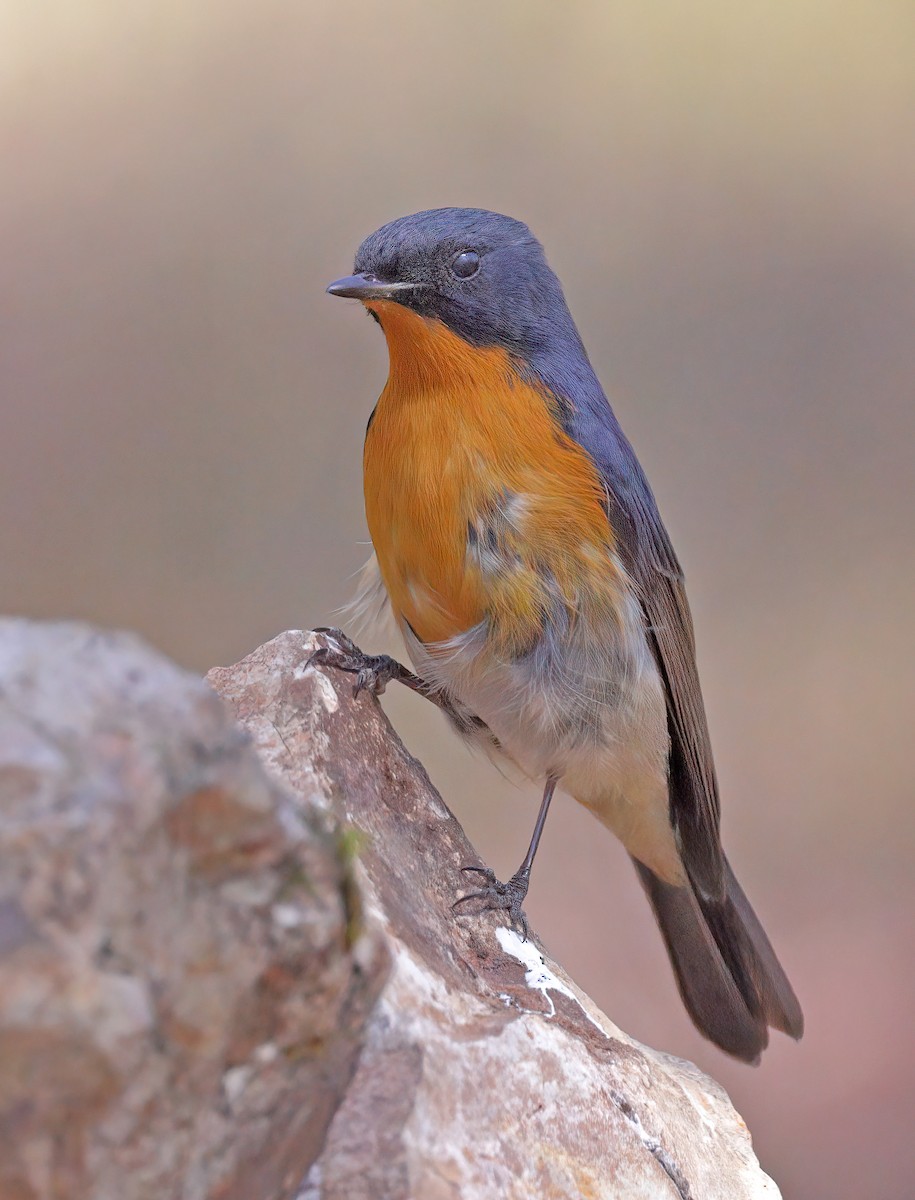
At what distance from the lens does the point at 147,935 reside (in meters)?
1.03

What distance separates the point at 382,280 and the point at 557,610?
82 cm

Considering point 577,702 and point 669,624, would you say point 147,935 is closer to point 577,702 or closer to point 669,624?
point 577,702

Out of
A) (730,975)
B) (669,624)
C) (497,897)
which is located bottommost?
(730,975)

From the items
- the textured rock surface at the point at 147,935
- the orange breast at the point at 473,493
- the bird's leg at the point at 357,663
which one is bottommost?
the bird's leg at the point at 357,663

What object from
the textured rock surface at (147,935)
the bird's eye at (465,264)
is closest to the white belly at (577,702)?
the bird's eye at (465,264)

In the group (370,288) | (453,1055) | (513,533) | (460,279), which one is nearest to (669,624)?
(513,533)

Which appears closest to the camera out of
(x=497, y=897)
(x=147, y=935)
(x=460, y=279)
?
(x=147, y=935)

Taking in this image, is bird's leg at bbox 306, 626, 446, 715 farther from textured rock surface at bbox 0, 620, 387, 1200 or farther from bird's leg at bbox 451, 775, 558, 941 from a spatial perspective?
textured rock surface at bbox 0, 620, 387, 1200

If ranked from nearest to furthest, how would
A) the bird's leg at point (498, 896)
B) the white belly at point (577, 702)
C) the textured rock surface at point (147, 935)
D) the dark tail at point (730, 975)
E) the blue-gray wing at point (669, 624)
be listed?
1. the textured rock surface at point (147, 935)
2. the bird's leg at point (498, 896)
3. the white belly at point (577, 702)
4. the blue-gray wing at point (669, 624)
5. the dark tail at point (730, 975)

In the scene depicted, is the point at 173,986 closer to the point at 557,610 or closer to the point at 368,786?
the point at 368,786

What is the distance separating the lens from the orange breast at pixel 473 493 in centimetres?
255

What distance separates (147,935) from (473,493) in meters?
1.63

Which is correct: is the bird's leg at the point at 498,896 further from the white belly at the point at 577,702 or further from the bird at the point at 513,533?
the white belly at the point at 577,702

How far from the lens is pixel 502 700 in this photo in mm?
2730
